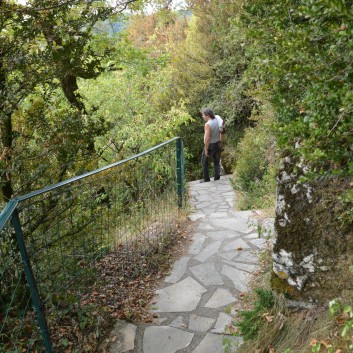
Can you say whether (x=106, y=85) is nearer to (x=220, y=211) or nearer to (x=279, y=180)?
(x=220, y=211)

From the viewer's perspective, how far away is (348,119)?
1503mm

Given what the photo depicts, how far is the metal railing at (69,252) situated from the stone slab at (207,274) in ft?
1.80

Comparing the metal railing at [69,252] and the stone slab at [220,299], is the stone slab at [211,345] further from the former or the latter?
the metal railing at [69,252]

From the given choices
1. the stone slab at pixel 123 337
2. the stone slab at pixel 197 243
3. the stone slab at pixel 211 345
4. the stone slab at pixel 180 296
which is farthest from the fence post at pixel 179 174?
the stone slab at pixel 211 345

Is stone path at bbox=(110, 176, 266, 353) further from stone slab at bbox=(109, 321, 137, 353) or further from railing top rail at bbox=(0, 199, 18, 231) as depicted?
railing top rail at bbox=(0, 199, 18, 231)

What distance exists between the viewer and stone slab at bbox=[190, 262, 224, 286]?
146 inches

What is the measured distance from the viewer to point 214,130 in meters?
8.00

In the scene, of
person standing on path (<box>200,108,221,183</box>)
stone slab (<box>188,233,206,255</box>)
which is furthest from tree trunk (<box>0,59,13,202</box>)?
person standing on path (<box>200,108,221,183</box>)

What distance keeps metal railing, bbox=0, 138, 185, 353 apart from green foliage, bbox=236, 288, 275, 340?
1.18 meters

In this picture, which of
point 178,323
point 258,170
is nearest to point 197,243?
point 178,323

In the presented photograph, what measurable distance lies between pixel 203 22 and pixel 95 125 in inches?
375

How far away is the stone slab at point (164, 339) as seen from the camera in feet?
9.20

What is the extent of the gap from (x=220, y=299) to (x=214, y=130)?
16.7 ft

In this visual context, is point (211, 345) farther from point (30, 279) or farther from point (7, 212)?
point (7, 212)
